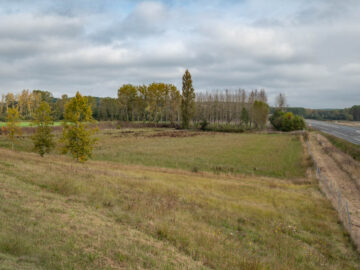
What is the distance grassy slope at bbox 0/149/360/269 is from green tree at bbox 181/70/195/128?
80.6 meters

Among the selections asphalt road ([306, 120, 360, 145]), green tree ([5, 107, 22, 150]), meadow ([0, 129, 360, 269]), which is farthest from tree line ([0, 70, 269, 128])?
meadow ([0, 129, 360, 269])

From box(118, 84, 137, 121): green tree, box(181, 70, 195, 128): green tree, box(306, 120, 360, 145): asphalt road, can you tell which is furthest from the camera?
box(118, 84, 137, 121): green tree

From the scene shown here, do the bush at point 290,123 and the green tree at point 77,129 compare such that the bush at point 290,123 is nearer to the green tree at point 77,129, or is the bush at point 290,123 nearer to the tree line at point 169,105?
the tree line at point 169,105

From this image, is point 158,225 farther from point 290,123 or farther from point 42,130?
point 290,123

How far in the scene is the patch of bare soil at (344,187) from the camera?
50.0ft

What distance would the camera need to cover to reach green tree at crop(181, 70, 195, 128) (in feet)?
326

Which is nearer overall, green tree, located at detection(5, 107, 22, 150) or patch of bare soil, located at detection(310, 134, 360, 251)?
patch of bare soil, located at detection(310, 134, 360, 251)

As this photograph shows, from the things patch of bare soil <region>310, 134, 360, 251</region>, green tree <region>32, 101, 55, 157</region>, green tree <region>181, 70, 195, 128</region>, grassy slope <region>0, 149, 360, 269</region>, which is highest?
green tree <region>181, 70, 195, 128</region>

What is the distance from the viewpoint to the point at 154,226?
36.5 ft

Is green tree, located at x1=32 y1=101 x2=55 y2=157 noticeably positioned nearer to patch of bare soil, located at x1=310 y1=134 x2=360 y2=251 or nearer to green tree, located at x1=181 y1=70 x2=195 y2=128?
patch of bare soil, located at x1=310 y1=134 x2=360 y2=251

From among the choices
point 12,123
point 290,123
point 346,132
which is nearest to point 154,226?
point 12,123

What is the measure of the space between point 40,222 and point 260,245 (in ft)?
29.2

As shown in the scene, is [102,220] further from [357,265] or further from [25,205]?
[357,265]

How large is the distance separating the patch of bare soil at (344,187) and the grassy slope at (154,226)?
0.72m
